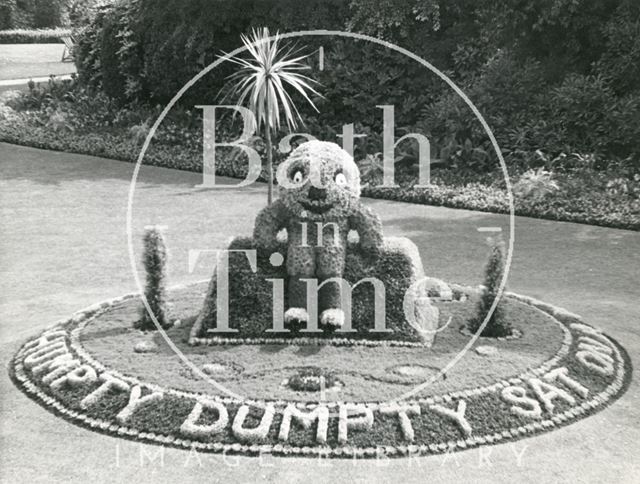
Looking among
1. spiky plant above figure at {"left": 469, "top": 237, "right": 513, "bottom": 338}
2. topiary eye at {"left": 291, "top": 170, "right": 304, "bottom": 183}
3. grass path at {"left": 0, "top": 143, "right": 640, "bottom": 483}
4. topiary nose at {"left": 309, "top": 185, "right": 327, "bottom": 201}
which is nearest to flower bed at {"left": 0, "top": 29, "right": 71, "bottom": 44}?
grass path at {"left": 0, "top": 143, "right": 640, "bottom": 483}

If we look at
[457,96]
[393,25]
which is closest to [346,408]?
[457,96]

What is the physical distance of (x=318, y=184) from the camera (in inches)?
306

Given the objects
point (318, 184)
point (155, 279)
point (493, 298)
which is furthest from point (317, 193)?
point (493, 298)

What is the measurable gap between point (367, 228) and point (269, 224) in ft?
3.28

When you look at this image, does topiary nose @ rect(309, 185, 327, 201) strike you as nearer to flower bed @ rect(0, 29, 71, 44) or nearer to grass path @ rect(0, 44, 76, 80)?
grass path @ rect(0, 44, 76, 80)

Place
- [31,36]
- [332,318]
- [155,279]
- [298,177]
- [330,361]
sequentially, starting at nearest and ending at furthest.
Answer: [330,361] < [332,318] < [298,177] < [155,279] < [31,36]

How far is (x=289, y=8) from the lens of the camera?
19562 millimetres

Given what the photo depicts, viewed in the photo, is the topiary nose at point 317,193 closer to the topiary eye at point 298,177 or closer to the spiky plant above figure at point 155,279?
the topiary eye at point 298,177

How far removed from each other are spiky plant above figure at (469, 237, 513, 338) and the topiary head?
1.54 metres

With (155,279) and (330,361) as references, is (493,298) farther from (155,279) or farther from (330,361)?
(155,279)

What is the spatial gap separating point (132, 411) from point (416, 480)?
2.44 metres

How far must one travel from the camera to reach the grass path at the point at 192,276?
19.1 feet

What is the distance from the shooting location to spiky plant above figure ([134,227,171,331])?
26.8ft

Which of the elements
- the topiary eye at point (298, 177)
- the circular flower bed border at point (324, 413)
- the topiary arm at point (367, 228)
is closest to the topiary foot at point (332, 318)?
the topiary arm at point (367, 228)
